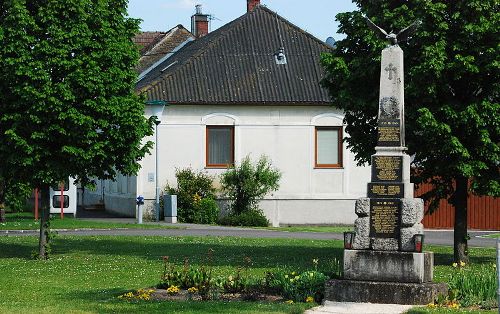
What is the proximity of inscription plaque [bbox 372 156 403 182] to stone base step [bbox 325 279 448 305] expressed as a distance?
1.78 meters

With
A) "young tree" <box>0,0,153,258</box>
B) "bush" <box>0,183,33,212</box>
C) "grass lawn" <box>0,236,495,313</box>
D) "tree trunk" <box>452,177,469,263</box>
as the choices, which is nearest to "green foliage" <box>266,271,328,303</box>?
"grass lawn" <box>0,236,495,313</box>

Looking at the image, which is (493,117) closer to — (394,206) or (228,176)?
(394,206)

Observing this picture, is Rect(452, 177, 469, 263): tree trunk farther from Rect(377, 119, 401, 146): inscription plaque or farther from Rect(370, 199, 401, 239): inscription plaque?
Rect(370, 199, 401, 239): inscription plaque

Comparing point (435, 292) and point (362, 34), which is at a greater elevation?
point (362, 34)

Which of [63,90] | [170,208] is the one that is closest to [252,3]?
[170,208]

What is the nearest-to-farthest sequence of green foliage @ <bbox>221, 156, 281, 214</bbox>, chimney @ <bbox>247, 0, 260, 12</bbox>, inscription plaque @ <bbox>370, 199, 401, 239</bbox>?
inscription plaque @ <bbox>370, 199, 401, 239</bbox> → green foliage @ <bbox>221, 156, 281, 214</bbox> → chimney @ <bbox>247, 0, 260, 12</bbox>

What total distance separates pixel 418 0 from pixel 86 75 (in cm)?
730

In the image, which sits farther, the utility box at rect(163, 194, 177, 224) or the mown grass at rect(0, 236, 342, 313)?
the utility box at rect(163, 194, 177, 224)

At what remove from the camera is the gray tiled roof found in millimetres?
41625

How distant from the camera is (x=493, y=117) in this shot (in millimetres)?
21500

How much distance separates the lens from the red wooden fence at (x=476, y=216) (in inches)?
1623

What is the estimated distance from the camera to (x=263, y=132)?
41.9 metres

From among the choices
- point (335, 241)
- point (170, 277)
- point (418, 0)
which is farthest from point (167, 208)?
point (170, 277)

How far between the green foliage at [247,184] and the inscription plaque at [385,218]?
23.4 meters
